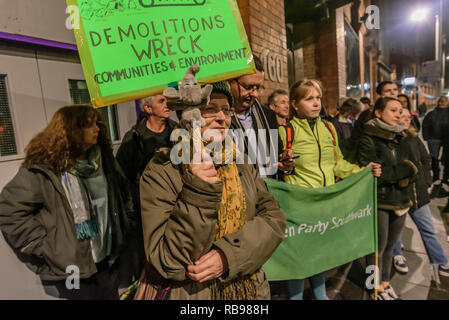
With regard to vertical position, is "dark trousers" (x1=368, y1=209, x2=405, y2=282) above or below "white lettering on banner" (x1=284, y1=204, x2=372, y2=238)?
below

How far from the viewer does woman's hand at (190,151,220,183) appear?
109cm

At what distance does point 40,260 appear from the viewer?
6.39ft

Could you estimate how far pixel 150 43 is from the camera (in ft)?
4.06

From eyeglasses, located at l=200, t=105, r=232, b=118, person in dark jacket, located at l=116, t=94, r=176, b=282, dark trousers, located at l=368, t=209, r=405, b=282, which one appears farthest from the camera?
dark trousers, located at l=368, t=209, r=405, b=282

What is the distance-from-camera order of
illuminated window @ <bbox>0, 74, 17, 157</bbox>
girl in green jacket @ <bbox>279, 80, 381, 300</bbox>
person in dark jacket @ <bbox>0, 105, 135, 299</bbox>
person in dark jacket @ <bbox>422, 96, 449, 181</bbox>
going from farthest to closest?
person in dark jacket @ <bbox>422, 96, 449, 181</bbox>
girl in green jacket @ <bbox>279, 80, 381, 300</bbox>
illuminated window @ <bbox>0, 74, 17, 157</bbox>
person in dark jacket @ <bbox>0, 105, 135, 299</bbox>

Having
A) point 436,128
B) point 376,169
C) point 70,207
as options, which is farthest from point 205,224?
point 436,128

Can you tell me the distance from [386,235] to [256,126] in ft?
5.54

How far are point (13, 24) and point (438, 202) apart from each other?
6563mm

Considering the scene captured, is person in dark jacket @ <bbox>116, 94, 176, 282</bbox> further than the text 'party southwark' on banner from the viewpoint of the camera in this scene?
Yes

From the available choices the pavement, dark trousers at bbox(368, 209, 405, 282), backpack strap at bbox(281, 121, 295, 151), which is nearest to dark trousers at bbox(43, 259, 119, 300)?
backpack strap at bbox(281, 121, 295, 151)

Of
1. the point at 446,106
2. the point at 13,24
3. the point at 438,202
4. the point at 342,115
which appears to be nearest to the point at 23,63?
the point at 13,24

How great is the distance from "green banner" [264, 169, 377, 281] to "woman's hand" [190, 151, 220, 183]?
104 centimetres

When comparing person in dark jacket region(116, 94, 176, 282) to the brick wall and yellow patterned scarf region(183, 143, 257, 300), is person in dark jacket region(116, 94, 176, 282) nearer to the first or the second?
yellow patterned scarf region(183, 143, 257, 300)

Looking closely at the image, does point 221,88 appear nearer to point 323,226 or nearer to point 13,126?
point 323,226
